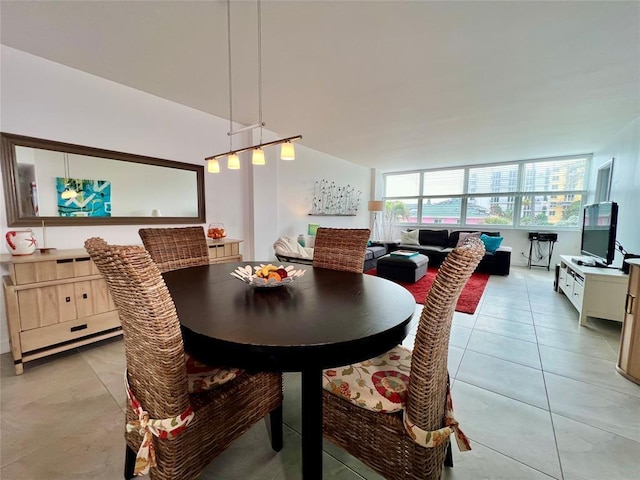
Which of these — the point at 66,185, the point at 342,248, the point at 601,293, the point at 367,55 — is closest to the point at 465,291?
the point at 601,293

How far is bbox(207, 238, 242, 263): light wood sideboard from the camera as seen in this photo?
310 cm

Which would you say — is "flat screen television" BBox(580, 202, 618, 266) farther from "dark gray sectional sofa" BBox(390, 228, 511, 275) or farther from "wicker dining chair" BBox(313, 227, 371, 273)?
"wicker dining chair" BBox(313, 227, 371, 273)

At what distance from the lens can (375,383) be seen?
1.03 meters

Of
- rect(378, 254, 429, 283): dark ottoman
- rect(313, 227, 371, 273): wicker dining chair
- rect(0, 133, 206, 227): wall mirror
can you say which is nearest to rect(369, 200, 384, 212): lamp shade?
rect(378, 254, 429, 283): dark ottoman

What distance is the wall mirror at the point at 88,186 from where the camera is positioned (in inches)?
86.0

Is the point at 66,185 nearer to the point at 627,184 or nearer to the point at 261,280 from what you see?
the point at 261,280

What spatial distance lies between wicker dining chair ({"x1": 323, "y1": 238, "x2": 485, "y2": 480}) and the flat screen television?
2.98 meters

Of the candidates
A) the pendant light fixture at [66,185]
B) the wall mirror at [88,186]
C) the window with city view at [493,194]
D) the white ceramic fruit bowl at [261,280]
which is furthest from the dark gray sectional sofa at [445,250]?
the pendant light fixture at [66,185]

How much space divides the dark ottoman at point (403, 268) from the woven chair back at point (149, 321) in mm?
3892

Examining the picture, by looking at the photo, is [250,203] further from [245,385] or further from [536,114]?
[536,114]

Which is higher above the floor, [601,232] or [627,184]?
[627,184]

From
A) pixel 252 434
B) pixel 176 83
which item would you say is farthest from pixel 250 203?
pixel 252 434

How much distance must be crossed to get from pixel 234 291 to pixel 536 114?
4.25 metres

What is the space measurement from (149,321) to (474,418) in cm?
175
